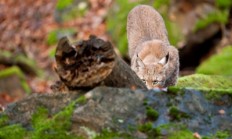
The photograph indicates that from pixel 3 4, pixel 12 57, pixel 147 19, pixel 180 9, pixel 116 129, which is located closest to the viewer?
pixel 116 129

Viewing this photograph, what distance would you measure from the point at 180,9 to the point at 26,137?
35.0ft

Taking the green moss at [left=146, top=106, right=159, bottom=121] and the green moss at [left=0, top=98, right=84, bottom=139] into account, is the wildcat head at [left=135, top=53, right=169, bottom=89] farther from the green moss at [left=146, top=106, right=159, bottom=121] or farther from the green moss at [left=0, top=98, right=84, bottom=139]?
the green moss at [left=0, top=98, right=84, bottom=139]

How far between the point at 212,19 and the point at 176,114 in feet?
33.4

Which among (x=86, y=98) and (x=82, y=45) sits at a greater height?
(x=82, y=45)

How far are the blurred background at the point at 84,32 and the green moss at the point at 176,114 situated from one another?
7247mm

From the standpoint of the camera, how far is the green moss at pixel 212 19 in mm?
14914

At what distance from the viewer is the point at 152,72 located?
825cm

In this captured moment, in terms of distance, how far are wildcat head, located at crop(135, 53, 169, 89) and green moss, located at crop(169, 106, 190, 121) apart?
9.38ft

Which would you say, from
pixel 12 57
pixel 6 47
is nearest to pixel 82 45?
pixel 12 57

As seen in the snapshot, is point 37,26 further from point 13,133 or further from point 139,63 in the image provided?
point 13,133

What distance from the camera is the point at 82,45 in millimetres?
5277

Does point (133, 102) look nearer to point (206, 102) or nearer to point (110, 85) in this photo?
point (110, 85)

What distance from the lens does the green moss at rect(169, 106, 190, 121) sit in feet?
16.9

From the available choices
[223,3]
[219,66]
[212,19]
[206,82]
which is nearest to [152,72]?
[206,82]
